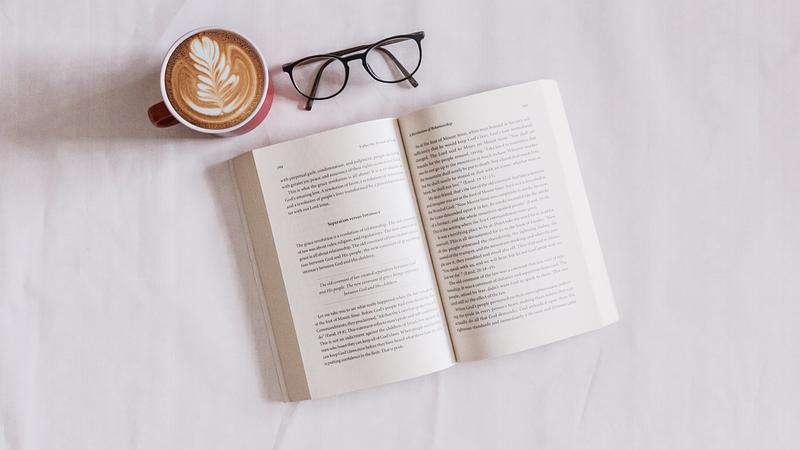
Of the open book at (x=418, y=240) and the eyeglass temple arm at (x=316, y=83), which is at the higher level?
the eyeglass temple arm at (x=316, y=83)

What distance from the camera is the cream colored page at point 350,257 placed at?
802 millimetres

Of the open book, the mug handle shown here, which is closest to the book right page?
the open book

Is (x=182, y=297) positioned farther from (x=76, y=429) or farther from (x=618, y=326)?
(x=618, y=326)

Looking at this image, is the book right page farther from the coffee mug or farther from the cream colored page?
the coffee mug

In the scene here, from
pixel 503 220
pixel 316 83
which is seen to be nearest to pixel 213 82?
pixel 316 83

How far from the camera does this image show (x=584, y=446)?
0.86 meters

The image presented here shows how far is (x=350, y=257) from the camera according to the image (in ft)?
2.64

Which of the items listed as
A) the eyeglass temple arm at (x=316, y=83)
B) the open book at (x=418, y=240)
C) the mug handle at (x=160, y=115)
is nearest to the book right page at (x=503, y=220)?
the open book at (x=418, y=240)

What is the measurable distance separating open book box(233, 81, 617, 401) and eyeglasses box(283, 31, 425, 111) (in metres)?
0.06

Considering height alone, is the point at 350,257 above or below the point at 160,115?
below

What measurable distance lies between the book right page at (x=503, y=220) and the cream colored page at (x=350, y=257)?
4cm

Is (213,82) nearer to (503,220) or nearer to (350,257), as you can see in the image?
(350,257)

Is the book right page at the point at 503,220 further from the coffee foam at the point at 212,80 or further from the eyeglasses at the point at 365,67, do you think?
the coffee foam at the point at 212,80

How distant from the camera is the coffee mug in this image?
743 mm
